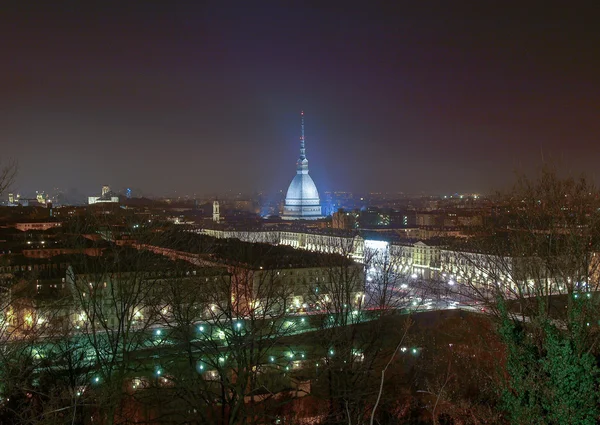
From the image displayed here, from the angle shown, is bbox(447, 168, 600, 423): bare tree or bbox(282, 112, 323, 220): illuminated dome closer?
bbox(447, 168, 600, 423): bare tree

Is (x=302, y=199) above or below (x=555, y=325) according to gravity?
above

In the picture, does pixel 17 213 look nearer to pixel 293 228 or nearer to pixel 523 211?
pixel 293 228

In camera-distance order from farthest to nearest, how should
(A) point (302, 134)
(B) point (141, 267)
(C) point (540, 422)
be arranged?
(A) point (302, 134), (B) point (141, 267), (C) point (540, 422)

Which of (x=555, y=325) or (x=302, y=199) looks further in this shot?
(x=302, y=199)

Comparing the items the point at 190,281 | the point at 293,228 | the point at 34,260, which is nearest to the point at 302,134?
the point at 293,228

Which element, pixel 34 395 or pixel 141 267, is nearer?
pixel 34 395

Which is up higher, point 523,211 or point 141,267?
point 523,211

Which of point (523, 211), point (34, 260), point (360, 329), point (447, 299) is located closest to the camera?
point (523, 211)

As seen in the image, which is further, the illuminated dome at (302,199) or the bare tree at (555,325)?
the illuminated dome at (302,199)
